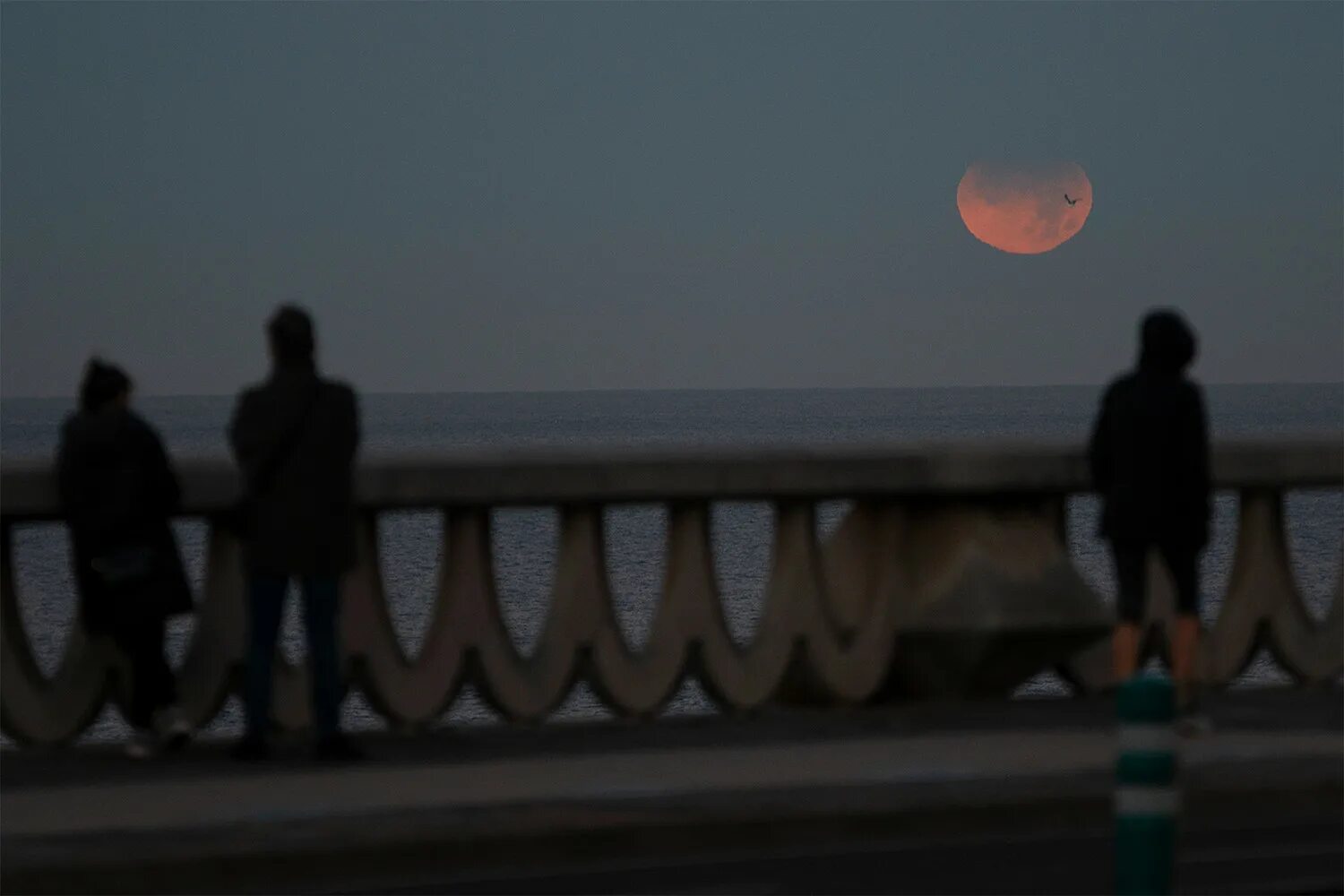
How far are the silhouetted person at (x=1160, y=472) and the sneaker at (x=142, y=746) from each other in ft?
12.6

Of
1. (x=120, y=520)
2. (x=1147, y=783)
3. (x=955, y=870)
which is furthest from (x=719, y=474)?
(x=1147, y=783)

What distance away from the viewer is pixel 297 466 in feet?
29.2

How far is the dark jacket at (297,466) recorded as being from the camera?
8867 mm

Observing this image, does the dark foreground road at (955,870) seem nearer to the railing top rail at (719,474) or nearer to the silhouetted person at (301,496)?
the silhouetted person at (301,496)

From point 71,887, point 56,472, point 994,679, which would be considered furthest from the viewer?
point 994,679

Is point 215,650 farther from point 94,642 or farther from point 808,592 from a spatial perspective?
point 808,592

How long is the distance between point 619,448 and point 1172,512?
2253 mm

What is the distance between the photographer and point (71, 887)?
714 cm

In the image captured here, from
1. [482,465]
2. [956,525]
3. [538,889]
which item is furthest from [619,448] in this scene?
[538,889]

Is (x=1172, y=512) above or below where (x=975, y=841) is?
above

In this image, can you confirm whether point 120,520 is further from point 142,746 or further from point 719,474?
point 719,474

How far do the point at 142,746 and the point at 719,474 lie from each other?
2.51 metres

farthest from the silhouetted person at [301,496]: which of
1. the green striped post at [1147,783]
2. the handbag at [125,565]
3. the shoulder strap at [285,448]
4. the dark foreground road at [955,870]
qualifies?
the green striped post at [1147,783]

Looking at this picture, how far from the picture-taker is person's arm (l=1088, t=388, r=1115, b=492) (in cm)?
970
